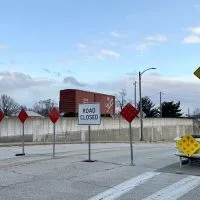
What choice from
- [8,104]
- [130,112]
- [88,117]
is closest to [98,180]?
[130,112]

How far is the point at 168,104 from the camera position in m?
105

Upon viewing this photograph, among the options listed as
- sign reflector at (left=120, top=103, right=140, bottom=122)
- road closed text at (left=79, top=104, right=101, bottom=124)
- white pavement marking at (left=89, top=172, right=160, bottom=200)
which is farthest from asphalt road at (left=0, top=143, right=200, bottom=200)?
road closed text at (left=79, top=104, right=101, bottom=124)

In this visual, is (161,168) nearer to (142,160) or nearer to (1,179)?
(142,160)

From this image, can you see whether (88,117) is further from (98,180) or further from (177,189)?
(177,189)

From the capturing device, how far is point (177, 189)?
11141 millimetres

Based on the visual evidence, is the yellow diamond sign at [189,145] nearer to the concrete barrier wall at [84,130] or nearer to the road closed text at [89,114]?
the road closed text at [89,114]

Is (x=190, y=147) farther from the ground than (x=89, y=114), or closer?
closer

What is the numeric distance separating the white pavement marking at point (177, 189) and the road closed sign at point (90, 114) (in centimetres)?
542

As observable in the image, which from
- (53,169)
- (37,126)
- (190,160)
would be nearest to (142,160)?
(190,160)

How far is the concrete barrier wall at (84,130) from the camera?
110 ft

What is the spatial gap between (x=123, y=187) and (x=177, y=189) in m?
1.29

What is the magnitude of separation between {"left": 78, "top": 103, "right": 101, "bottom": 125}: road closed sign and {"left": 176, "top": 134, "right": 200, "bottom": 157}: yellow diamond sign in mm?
3567

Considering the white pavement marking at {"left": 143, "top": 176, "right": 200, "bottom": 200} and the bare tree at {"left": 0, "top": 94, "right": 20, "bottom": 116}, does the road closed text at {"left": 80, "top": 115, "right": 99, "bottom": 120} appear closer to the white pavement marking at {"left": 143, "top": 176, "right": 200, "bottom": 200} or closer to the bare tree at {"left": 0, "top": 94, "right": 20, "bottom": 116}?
the white pavement marking at {"left": 143, "top": 176, "right": 200, "bottom": 200}

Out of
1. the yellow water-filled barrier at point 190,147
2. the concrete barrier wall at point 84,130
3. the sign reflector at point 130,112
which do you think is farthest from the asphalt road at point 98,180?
the concrete barrier wall at point 84,130
